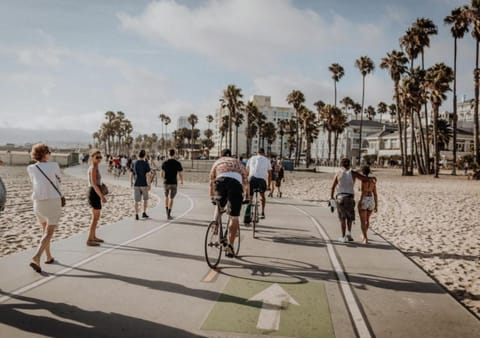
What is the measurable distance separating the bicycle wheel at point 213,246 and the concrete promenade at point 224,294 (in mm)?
184

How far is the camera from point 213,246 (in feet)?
23.1

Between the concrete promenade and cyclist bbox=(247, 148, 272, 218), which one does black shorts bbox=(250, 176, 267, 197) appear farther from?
the concrete promenade

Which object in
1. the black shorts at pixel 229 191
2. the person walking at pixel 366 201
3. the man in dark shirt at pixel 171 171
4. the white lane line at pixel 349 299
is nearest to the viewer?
the white lane line at pixel 349 299

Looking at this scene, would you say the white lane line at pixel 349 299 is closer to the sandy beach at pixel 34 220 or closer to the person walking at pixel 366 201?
the person walking at pixel 366 201

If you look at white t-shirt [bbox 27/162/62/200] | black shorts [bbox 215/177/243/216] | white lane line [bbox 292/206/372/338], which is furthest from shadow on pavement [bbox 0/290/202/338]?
black shorts [bbox 215/177/243/216]

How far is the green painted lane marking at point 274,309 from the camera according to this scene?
Result: 15.0 feet

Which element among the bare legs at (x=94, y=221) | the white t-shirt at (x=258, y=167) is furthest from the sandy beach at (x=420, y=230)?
the white t-shirt at (x=258, y=167)

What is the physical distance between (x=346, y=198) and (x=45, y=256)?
6.65 metres

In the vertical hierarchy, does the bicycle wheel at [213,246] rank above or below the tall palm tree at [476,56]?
below

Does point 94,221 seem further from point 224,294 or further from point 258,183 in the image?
point 258,183

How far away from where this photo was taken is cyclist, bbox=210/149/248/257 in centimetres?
714

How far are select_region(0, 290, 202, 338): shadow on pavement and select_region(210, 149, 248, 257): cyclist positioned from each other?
2866mm

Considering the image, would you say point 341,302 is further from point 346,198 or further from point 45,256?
point 45,256

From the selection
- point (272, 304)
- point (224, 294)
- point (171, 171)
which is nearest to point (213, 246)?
point (224, 294)
